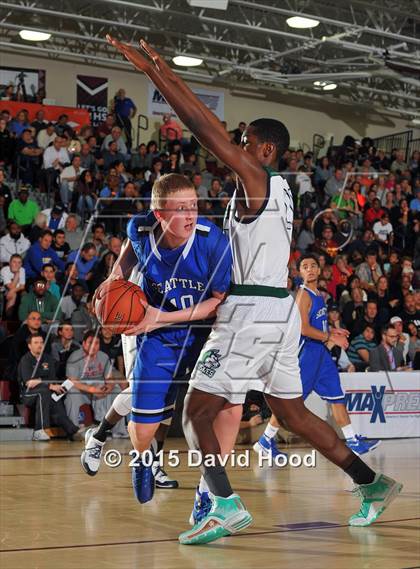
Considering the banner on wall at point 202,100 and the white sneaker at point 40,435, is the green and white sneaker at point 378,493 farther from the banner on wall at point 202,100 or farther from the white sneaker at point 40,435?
the banner on wall at point 202,100

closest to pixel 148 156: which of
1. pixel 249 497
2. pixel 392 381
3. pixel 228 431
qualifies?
pixel 392 381

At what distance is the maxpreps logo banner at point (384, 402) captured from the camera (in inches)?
480

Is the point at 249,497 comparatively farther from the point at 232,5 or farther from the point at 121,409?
the point at 232,5

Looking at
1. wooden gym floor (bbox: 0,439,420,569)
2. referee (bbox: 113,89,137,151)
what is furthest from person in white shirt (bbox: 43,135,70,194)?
wooden gym floor (bbox: 0,439,420,569)

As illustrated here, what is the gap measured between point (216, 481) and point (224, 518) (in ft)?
0.62

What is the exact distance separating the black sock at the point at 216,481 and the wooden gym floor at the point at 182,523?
36 centimetres

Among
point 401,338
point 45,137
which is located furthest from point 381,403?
point 45,137

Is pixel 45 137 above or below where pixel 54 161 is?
above

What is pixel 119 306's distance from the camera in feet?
15.6

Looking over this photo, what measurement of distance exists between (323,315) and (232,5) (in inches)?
498

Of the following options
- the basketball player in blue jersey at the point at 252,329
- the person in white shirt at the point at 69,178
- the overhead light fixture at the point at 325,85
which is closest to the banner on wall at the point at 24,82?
the person in white shirt at the point at 69,178

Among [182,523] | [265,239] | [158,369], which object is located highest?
[265,239]

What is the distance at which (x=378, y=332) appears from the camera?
15039mm

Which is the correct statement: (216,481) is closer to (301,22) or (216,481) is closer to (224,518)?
(224,518)
